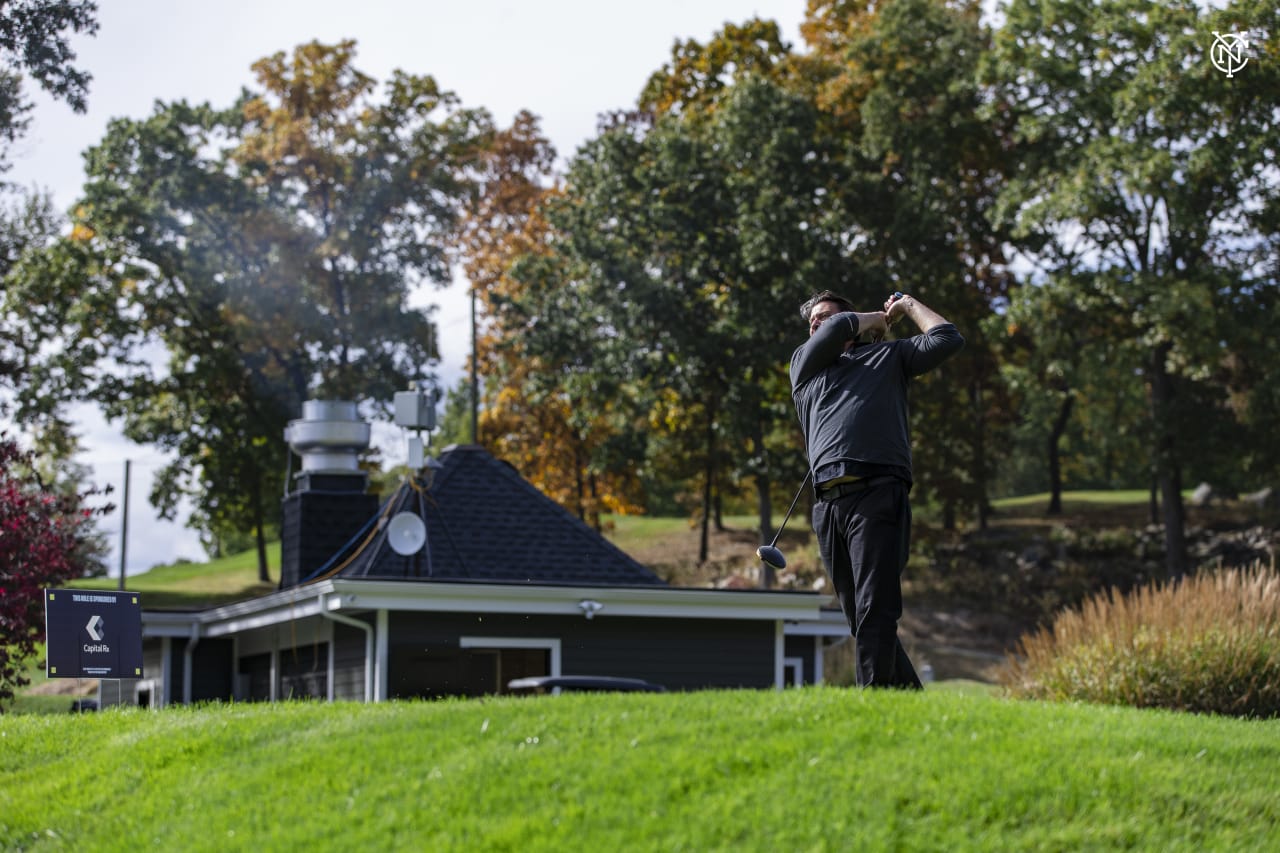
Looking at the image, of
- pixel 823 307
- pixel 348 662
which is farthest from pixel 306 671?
pixel 823 307

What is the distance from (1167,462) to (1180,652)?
1919cm

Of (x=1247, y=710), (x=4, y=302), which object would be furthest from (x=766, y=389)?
(x=1247, y=710)

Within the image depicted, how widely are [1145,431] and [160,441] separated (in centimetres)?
2259

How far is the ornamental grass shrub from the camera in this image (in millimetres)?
12070

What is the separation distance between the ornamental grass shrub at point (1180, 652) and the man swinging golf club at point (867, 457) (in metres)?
5.06

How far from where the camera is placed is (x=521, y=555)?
711 inches

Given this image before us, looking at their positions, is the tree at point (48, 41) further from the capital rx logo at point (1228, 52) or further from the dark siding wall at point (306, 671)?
the capital rx logo at point (1228, 52)

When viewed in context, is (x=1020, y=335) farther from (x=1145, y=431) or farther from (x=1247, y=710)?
(x=1247, y=710)

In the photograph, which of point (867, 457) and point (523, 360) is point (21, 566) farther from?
point (523, 360)

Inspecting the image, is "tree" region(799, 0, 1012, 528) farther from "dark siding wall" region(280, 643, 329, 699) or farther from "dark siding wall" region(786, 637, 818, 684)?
"dark siding wall" region(280, 643, 329, 699)

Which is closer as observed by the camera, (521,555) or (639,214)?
(521,555)

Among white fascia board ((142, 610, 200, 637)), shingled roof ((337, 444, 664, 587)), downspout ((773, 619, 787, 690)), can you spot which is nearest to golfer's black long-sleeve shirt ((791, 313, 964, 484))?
downspout ((773, 619, 787, 690))

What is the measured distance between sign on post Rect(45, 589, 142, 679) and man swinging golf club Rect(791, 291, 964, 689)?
16.6 ft

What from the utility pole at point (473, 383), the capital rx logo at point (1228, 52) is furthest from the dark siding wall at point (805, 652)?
the capital rx logo at point (1228, 52)
